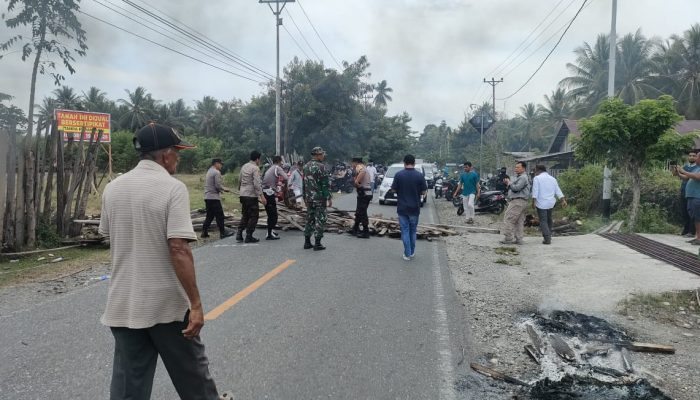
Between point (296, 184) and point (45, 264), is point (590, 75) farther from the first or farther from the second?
point (45, 264)

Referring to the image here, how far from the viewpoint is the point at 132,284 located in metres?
2.52

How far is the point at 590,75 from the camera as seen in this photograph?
36281mm

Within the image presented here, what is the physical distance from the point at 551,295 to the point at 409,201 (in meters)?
3.09

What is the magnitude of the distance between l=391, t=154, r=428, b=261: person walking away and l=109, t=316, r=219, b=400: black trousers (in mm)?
6512

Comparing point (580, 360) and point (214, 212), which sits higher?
point (214, 212)

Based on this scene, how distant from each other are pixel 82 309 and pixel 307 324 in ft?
8.76

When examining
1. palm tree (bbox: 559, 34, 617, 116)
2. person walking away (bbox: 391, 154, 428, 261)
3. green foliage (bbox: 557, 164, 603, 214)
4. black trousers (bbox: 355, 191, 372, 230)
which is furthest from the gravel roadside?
palm tree (bbox: 559, 34, 617, 116)

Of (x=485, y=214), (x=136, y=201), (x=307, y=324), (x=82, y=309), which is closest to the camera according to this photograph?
(x=136, y=201)

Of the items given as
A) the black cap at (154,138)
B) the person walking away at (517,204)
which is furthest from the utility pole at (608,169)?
the black cap at (154,138)

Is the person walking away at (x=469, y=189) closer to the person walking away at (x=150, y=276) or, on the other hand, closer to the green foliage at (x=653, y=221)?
the green foliage at (x=653, y=221)

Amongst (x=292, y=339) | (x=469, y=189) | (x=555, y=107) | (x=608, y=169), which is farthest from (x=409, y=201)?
(x=555, y=107)

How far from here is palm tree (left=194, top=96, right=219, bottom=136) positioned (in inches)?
2608

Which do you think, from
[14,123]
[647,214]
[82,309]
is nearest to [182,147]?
[82,309]

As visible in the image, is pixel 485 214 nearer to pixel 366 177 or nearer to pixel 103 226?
pixel 366 177
